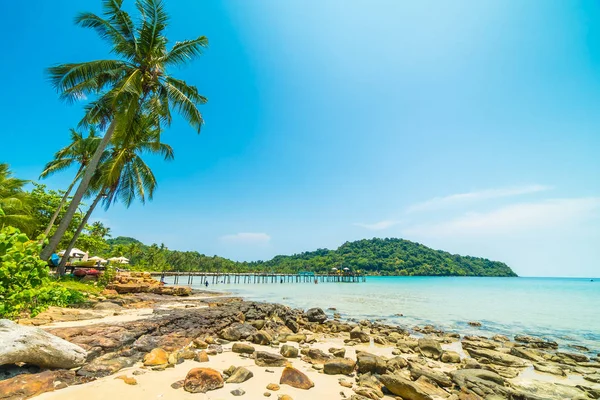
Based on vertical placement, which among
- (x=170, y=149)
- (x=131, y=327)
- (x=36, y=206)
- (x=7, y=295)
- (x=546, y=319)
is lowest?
(x=546, y=319)

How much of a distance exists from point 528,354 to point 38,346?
1294 centimetres

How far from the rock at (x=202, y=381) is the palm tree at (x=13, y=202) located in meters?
18.4

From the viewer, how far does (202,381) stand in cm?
468

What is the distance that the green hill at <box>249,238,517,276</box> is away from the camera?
12800 cm

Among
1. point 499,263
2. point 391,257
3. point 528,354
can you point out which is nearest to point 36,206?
point 528,354

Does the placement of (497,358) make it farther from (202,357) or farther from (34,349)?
(34,349)

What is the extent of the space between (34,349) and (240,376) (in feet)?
10.9

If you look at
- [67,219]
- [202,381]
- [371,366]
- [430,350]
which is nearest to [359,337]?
[430,350]

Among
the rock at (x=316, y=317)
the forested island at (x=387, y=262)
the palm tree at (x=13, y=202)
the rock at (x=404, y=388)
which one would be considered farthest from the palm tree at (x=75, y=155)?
the forested island at (x=387, y=262)

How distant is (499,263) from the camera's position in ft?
552

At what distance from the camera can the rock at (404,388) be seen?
501cm

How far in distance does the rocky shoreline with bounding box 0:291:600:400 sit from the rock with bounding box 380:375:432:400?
0.02 meters

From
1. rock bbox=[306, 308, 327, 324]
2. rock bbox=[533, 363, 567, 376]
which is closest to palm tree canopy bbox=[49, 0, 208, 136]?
rock bbox=[306, 308, 327, 324]

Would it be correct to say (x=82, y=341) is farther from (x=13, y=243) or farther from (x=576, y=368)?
(x=576, y=368)
